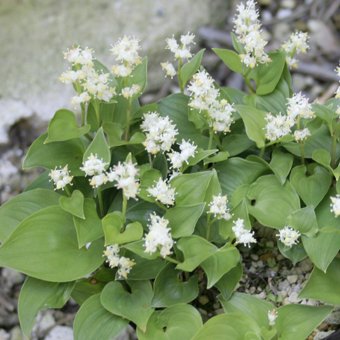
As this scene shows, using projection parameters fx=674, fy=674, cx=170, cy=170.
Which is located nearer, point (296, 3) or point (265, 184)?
point (265, 184)

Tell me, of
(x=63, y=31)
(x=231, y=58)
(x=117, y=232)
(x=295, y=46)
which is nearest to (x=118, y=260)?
(x=117, y=232)

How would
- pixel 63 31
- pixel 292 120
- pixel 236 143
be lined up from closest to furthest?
pixel 292 120 → pixel 236 143 → pixel 63 31

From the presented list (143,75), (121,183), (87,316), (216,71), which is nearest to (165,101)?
(143,75)

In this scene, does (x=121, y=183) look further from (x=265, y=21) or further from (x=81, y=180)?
(x=265, y=21)

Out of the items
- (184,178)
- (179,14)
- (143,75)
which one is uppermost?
(143,75)

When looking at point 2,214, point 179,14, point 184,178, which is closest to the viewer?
point 184,178

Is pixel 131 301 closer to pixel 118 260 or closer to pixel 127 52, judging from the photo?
pixel 118 260
